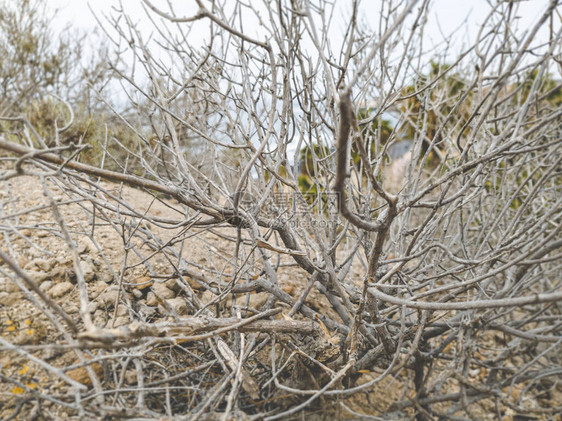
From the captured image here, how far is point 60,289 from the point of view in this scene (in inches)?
77.0

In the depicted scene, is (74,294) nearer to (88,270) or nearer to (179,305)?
(88,270)

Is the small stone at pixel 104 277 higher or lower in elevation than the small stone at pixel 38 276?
higher

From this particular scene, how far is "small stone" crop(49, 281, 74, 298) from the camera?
75.8 inches

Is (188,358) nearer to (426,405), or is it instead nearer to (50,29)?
(426,405)

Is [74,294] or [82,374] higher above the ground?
[74,294]

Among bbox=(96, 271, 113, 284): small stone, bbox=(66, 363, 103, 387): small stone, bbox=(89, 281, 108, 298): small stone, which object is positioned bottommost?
bbox=(66, 363, 103, 387): small stone

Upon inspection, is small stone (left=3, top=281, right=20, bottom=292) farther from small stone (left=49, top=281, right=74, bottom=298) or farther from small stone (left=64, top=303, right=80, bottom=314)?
small stone (left=64, top=303, right=80, bottom=314)

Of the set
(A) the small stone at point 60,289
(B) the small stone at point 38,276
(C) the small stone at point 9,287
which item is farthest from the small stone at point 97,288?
(C) the small stone at point 9,287

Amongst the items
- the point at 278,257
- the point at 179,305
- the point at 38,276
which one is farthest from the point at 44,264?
the point at 278,257

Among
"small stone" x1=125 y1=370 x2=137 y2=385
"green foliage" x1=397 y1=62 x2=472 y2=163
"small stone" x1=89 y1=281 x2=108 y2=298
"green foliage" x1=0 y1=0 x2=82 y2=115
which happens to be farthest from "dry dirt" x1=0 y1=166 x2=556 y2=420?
"green foliage" x1=0 y1=0 x2=82 y2=115

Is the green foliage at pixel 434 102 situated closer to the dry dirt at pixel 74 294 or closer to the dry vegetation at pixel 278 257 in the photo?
the dry vegetation at pixel 278 257

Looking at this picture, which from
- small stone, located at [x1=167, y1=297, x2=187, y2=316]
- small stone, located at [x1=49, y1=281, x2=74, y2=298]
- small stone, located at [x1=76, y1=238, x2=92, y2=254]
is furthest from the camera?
small stone, located at [x1=76, y1=238, x2=92, y2=254]

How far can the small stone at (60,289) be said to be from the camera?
6.31ft

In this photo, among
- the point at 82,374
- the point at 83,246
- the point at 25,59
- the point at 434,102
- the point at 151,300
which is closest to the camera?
the point at 82,374
